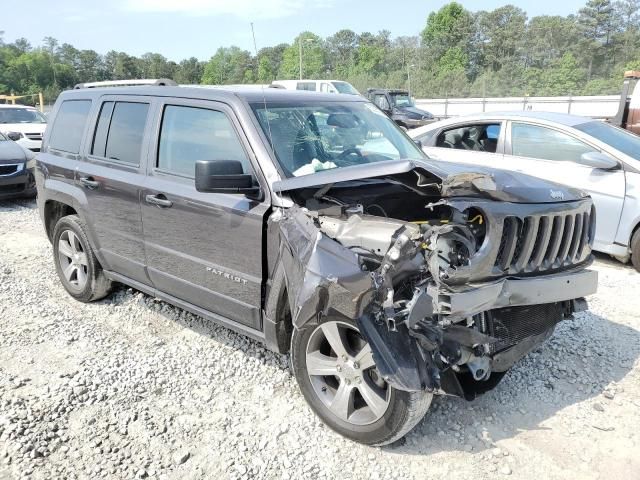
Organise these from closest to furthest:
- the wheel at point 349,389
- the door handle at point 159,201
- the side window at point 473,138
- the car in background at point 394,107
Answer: the wheel at point 349,389, the door handle at point 159,201, the side window at point 473,138, the car in background at point 394,107

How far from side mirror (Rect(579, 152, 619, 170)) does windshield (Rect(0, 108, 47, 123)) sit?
1369 centimetres

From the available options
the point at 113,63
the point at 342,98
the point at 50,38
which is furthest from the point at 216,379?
the point at 50,38

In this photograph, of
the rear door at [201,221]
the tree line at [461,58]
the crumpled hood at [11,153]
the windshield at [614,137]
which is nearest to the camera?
the rear door at [201,221]

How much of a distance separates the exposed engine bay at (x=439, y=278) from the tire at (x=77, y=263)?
2.52 metres

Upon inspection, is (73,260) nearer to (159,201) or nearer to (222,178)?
(159,201)

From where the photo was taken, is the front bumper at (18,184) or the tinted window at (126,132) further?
the front bumper at (18,184)

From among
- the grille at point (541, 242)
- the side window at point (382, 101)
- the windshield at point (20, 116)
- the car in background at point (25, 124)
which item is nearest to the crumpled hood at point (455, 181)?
the grille at point (541, 242)

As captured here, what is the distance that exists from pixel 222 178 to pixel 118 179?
1.49m

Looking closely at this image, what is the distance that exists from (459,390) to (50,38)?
104m

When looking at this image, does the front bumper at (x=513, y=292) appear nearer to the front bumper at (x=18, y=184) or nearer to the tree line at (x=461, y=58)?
the front bumper at (x=18, y=184)

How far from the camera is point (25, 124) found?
44.8 ft

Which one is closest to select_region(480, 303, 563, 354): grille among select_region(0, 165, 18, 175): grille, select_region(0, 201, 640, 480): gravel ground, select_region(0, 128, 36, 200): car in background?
select_region(0, 201, 640, 480): gravel ground

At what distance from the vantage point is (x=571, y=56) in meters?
56.3

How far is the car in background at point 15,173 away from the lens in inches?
376
